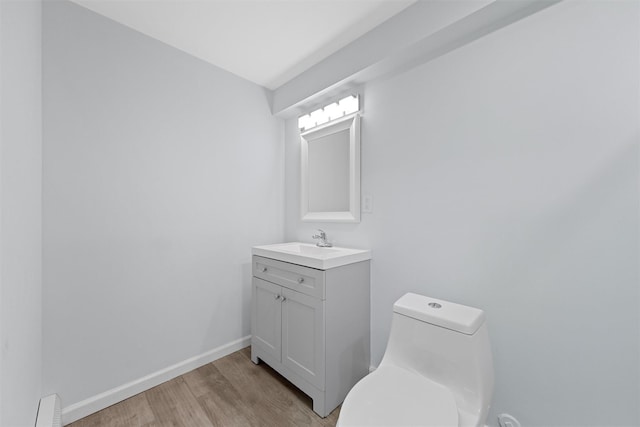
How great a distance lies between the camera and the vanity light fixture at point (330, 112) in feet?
5.90

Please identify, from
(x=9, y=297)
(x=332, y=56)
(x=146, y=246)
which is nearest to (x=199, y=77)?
(x=332, y=56)

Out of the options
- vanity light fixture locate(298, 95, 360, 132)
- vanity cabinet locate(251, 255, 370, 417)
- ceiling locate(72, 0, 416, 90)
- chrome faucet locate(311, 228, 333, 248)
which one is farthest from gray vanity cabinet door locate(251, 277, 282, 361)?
ceiling locate(72, 0, 416, 90)

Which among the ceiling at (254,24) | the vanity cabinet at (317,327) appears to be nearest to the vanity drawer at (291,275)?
the vanity cabinet at (317,327)

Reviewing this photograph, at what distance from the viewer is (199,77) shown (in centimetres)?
186

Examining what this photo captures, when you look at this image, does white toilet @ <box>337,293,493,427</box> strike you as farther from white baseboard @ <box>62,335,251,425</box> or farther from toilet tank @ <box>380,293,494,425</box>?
white baseboard @ <box>62,335,251,425</box>

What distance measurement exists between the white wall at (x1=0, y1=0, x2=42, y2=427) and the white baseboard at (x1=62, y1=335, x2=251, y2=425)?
0.78ft

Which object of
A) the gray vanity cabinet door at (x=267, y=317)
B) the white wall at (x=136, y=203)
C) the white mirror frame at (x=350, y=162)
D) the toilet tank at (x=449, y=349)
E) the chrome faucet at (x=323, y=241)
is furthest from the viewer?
the chrome faucet at (x=323, y=241)

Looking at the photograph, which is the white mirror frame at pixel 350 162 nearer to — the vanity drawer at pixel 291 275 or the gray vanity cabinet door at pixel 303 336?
the vanity drawer at pixel 291 275

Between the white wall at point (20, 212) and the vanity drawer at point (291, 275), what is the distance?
3.65 feet

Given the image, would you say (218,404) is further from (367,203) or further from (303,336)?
(367,203)

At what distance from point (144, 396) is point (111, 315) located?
0.55m

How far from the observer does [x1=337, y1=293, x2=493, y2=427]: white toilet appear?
86cm

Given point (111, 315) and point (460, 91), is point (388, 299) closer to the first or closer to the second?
point (460, 91)

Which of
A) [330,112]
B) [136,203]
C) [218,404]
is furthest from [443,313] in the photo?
[136,203]
